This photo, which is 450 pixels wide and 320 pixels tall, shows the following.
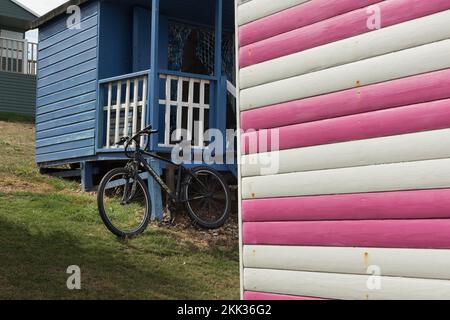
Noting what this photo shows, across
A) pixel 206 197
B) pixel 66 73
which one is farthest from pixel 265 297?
pixel 66 73

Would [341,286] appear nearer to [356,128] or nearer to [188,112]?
[356,128]

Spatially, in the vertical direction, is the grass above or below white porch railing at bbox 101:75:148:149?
below

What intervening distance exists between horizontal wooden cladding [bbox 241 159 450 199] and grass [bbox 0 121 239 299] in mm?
1750

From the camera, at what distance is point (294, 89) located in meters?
4.12

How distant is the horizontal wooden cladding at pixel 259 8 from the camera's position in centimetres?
426

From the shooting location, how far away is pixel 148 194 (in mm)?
7109

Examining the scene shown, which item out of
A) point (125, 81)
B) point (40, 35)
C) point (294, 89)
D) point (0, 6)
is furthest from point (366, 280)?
point (0, 6)

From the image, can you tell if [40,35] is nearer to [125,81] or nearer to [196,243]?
[125,81]

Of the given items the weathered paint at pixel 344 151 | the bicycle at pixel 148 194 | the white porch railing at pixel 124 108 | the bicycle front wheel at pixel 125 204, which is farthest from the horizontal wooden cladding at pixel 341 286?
the white porch railing at pixel 124 108

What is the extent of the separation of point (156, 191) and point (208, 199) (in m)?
0.81

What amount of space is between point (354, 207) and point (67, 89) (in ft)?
26.1

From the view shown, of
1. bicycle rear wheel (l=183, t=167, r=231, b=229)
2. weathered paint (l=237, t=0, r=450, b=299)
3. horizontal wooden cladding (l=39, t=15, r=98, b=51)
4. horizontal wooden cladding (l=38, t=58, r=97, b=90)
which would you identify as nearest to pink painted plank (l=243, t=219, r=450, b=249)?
weathered paint (l=237, t=0, r=450, b=299)

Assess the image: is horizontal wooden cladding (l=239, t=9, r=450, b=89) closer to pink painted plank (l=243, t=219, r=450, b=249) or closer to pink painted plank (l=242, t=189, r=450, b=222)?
pink painted plank (l=242, t=189, r=450, b=222)

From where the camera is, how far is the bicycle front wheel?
22.1 feet
